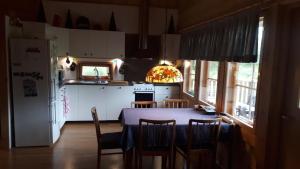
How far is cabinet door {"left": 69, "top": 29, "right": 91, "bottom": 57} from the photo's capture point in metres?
5.57

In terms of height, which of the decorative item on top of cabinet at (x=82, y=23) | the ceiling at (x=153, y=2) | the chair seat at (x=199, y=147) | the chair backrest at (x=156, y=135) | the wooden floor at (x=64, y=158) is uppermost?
the ceiling at (x=153, y=2)

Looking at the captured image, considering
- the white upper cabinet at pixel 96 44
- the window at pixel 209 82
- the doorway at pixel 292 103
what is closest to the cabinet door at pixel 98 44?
the white upper cabinet at pixel 96 44

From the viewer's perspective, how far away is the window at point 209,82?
4.27m

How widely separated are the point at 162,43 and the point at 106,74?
1.52 m

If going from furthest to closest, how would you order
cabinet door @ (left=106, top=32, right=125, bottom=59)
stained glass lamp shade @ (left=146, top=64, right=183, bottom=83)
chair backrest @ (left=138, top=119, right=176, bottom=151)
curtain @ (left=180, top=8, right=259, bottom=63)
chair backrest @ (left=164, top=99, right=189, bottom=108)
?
1. cabinet door @ (left=106, top=32, right=125, bottom=59)
2. chair backrest @ (left=164, top=99, right=189, bottom=108)
3. stained glass lamp shade @ (left=146, top=64, right=183, bottom=83)
4. chair backrest @ (left=138, top=119, right=176, bottom=151)
5. curtain @ (left=180, top=8, right=259, bottom=63)

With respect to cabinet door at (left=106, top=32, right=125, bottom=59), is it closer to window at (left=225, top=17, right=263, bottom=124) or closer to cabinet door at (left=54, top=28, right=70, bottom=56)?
cabinet door at (left=54, top=28, right=70, bottom=56)

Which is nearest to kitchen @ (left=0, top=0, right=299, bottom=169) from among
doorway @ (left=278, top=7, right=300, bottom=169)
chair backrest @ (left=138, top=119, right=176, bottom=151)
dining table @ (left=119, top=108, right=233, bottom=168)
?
doorway @ (left=278, top=7, right=300, bottom=169)

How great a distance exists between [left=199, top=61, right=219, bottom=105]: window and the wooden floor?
47.3 inches

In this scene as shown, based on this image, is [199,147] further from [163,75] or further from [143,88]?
[143,88]

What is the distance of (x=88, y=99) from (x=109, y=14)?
2017mm

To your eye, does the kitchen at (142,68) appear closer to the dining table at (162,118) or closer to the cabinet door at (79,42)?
the cabinet door at (79,42)

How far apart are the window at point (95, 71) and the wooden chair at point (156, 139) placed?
331cm

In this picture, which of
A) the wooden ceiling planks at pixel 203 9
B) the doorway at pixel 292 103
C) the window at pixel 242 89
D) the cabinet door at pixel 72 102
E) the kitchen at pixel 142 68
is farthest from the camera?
the cabinet door at pixel 72 102

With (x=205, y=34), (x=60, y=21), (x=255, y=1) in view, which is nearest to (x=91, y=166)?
(x=205, y=34)
